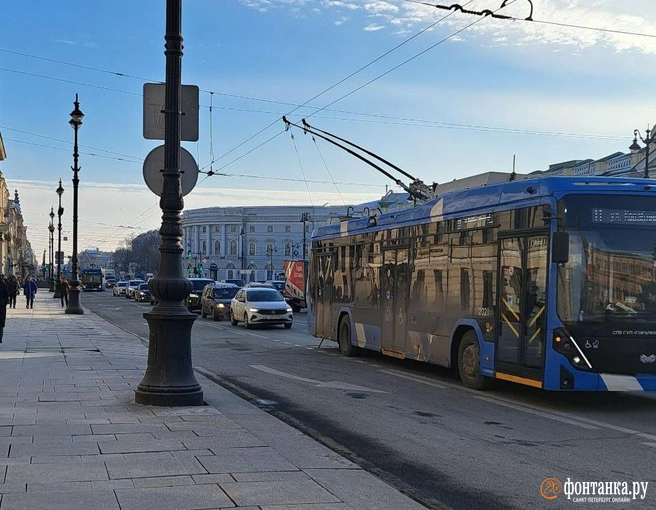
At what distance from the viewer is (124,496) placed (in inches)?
225

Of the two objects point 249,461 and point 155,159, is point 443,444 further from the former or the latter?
point 155,159

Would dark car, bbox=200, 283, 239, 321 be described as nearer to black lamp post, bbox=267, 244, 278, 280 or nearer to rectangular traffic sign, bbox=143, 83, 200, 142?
rectangular traffic sign, bbox=143, 83, 200, 142

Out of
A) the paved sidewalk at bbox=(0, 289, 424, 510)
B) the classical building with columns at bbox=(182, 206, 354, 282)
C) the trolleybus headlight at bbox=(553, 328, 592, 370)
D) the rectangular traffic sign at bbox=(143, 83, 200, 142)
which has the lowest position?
the paved sidewalk at bbox=(0, 289, 424, 510)

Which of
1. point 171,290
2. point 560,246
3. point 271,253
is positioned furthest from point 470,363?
point 271,253

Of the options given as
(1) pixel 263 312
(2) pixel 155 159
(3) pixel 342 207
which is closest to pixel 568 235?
(2) pixel 155 159

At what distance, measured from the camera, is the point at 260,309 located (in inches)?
1188

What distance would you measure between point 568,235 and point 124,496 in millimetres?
6851

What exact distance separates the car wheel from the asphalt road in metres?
0.18

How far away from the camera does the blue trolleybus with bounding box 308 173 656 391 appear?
10469mm

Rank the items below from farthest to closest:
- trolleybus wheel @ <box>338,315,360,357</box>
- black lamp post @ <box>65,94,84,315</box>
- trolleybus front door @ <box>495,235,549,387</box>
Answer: black lamp post @ <box>65,94,84,315</box> → trolleybus wheel @ <box>338,315,360,357</box> → trolleybus front door @ <box>495,235,549,387</box>

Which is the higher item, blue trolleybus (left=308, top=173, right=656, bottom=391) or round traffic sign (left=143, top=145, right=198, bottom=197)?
round traffic sign (left=143, top=145, right=198, bottom=197)

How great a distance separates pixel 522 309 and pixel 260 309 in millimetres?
19831

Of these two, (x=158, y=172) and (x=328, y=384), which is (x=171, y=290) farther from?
(x=328, y=384)

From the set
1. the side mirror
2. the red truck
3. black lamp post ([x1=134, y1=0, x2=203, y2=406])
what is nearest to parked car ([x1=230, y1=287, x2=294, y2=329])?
the red truck
